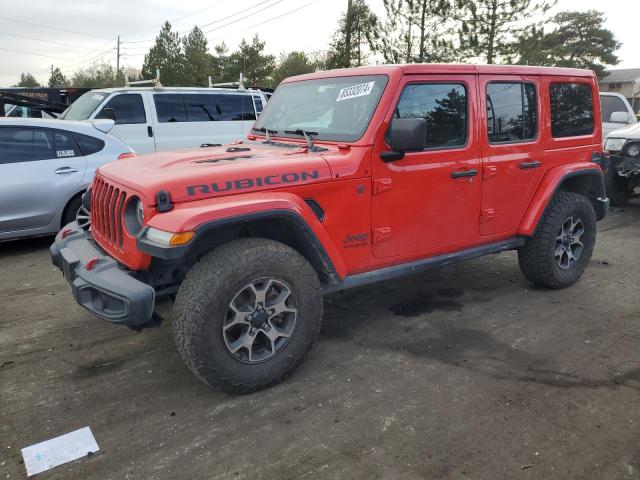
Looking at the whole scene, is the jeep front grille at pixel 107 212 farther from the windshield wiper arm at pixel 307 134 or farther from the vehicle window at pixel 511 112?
the vehicle window at pixel 511 112

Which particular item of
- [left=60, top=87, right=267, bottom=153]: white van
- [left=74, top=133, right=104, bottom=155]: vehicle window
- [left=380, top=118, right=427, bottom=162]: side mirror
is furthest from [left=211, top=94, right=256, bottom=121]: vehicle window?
[left=380, top=118, right=427, bottom=162]: side mirror

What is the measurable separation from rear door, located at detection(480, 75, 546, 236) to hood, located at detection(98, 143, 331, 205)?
149cm

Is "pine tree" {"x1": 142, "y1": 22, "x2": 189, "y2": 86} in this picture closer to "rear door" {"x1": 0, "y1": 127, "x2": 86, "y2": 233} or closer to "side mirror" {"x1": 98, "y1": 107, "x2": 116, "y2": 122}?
"side mirror" {"x1": 98, "y1": 107, "x2": 116, "y2": 122}

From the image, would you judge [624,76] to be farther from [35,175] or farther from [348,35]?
[35,175]

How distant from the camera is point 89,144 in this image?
6.38 m

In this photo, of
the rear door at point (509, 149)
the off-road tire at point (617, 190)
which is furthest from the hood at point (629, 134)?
the rear door at point (509, 149)

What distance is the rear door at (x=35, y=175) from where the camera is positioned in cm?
577

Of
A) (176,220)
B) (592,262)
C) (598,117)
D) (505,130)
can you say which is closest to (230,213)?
(176,220)

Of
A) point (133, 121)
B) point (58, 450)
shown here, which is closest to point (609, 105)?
point (133, 121)

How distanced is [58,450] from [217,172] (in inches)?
64.2

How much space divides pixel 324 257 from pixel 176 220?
957mm

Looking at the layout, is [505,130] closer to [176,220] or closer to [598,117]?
[598,117]

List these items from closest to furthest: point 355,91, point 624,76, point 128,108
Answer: point 355,91
point 128,108
point 624,76

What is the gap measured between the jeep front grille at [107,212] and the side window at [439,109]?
6.11ft
